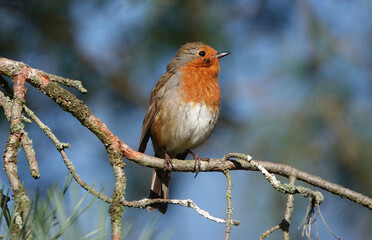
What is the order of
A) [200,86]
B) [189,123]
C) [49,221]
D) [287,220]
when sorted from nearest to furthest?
[49,221] → [287,220] → [189,123] → [200,86]

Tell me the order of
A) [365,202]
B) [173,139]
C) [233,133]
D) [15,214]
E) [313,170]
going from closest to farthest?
[15,214] → [365,202] → [313,170] → [173,139] → [233,133]

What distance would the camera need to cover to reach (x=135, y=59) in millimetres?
4539

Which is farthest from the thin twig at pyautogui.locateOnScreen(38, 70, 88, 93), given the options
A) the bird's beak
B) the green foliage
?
the bird's beak

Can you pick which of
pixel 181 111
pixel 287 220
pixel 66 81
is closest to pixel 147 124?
pixel 181 111

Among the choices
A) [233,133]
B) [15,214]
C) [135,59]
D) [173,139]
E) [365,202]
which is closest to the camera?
[15,214]

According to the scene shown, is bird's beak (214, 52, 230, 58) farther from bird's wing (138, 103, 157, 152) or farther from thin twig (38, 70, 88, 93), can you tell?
thin twig (38, 70, 88, 93)

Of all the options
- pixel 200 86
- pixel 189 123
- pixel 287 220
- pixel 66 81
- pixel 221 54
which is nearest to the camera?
pixel 287 220

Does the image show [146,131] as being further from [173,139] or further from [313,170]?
[313,170]

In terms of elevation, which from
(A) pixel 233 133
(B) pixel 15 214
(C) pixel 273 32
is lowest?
(B) pixel 15 214

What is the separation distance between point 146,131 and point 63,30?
3.69ft

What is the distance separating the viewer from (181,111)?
13.6 feet

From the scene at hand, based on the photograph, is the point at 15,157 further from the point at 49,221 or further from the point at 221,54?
the point at 221,54

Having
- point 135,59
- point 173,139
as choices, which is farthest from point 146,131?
point 135,59

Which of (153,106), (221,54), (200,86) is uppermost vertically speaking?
(221,54)
